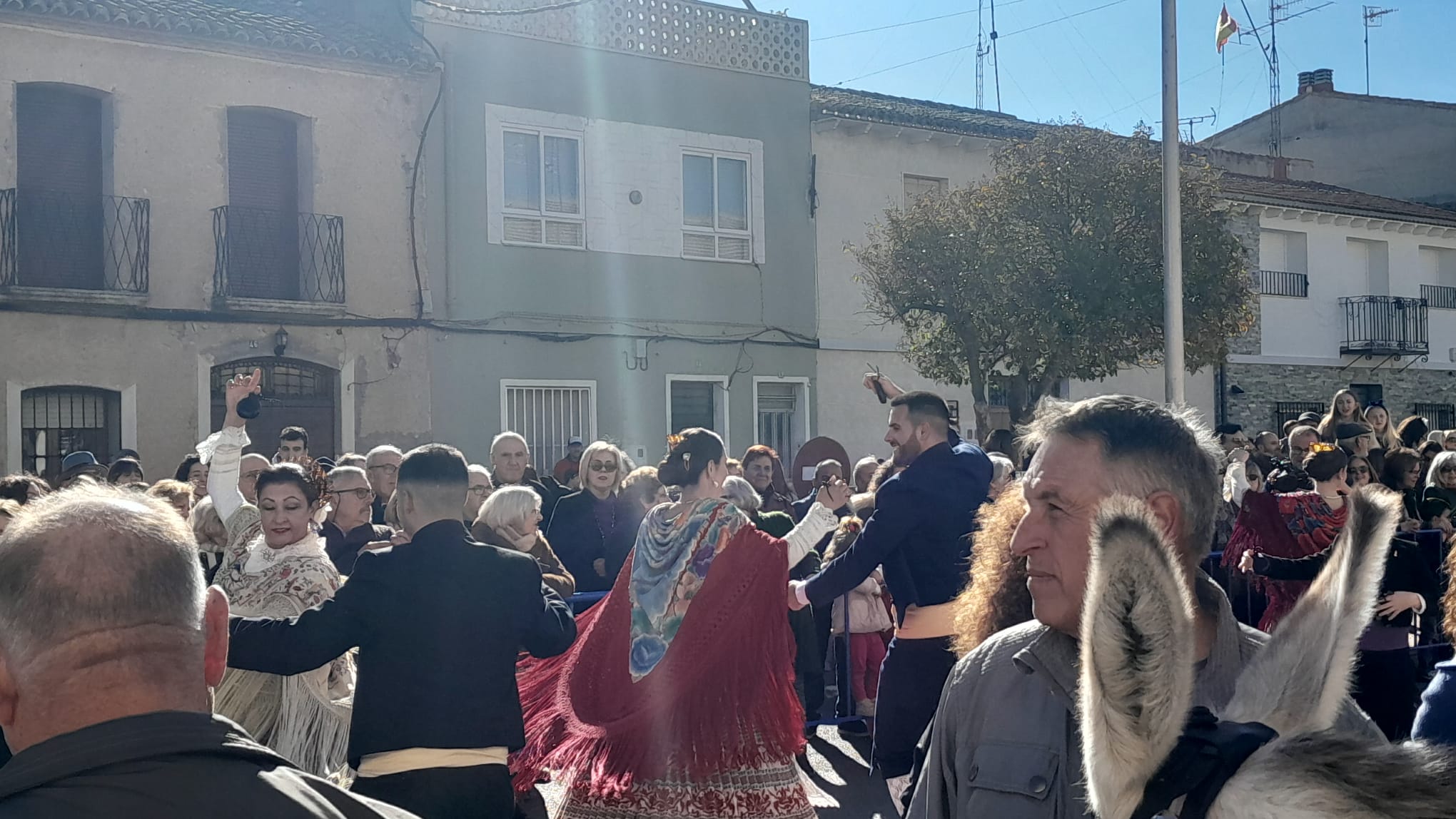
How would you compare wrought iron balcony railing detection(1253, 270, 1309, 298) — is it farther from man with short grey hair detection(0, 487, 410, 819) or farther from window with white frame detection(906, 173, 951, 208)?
man with short grey hair detection(0, 487, 410, 819)

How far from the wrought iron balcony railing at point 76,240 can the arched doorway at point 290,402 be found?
1581mm

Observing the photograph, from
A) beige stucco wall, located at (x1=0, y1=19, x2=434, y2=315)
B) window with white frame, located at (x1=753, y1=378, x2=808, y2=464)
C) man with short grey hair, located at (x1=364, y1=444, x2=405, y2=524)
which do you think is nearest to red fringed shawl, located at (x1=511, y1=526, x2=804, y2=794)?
man with short grey hair, located at (x1=364, y1=444, x2=405, y2=524)

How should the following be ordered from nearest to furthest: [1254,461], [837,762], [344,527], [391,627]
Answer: [391,627]
[344,527]
[837,762]
[1254,461]

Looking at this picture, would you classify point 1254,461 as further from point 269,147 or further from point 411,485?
point 269,147

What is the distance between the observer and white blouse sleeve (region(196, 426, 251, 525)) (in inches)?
218

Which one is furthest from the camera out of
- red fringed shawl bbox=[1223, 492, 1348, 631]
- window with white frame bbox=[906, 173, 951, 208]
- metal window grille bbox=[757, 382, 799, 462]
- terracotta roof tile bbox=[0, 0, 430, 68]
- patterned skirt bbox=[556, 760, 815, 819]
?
window with white frame bbox=[906, 173, 951, 208]

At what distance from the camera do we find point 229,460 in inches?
223

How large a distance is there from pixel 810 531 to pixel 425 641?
6.95 ft

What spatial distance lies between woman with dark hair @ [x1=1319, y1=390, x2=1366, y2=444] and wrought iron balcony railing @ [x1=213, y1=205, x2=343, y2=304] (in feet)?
36.5

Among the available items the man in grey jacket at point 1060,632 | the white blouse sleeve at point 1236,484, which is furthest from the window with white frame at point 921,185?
the man in grey jacket at point 1060,632

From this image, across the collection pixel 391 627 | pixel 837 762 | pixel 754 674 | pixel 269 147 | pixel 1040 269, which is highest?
pixel 269 147

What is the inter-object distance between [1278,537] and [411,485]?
5.22 m

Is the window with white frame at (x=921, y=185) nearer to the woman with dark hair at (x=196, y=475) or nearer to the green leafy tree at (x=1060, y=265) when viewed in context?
the green leafy tree at (x=1060, y=265)

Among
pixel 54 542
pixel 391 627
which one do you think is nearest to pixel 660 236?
pixel 391 627
